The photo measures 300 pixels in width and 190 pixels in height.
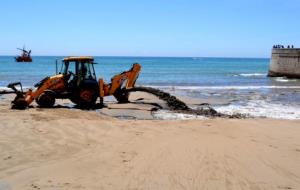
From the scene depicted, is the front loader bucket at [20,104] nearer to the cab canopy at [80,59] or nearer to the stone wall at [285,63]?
the cab canopy at [80,59]

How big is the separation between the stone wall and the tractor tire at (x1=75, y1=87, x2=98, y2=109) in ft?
111

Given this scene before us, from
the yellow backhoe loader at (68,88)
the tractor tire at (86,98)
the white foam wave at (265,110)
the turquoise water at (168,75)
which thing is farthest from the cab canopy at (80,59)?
the turquoise water at (168,75)

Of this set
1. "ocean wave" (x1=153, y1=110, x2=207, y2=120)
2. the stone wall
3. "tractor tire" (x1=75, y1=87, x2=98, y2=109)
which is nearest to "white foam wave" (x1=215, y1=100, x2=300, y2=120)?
"ocean wave" (x1=153, y1=110, x2=207, y2=120)

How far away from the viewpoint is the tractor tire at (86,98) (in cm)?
1689

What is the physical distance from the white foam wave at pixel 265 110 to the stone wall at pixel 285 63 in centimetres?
2853

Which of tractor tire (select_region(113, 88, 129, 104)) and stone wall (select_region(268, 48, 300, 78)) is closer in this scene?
tractor tire (select_region(113, 88, 129, 104))

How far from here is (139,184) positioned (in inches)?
270

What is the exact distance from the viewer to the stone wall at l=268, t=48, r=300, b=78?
4747 centimetres

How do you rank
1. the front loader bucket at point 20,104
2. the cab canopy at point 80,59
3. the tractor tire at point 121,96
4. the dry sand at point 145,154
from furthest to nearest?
the tractor tire at point 121,96 < the cab canopy at point 80,59 < the front loader bucket at point 20,104 < the dry sand at point 145,154

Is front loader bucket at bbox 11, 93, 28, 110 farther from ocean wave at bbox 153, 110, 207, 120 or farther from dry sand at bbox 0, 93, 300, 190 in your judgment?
ocean wave at bbox 153, 110, 207, 120

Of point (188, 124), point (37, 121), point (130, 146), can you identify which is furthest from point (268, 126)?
point (37, 121)

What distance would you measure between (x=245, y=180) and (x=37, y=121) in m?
6.80

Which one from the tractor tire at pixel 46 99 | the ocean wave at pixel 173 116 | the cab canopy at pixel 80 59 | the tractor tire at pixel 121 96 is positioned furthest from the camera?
the tractor tire at pixel 121 96

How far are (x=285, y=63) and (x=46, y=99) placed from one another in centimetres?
3827
